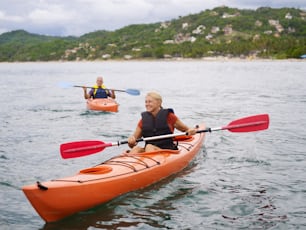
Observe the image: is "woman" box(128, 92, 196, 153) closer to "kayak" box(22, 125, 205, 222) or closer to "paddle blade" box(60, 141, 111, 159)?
"kayak" box(22, 125, 205, 222)

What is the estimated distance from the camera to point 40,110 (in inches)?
738

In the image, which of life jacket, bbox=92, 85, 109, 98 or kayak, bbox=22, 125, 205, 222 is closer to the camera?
kayak, bbox=22, 125, 205, 222

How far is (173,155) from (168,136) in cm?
53

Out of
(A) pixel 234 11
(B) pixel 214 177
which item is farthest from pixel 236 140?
(A) pixel 234 11

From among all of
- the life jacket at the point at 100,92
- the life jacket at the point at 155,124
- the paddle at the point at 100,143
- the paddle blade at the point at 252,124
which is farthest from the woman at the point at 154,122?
the life jacket at the point at 100,92

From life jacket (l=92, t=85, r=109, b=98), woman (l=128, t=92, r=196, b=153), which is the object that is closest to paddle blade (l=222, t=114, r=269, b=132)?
woman (l=128, t=92, r=196, b=153)

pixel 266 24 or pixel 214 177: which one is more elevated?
pixel 266 24

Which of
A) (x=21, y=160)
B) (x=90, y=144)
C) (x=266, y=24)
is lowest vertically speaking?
(x=21, y=160)

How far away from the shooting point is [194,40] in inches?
5802

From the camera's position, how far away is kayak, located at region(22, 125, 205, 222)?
535cm

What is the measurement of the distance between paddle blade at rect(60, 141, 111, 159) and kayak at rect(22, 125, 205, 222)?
426 millimetres

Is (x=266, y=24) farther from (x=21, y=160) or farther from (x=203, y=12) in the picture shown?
(x=21, y=160)

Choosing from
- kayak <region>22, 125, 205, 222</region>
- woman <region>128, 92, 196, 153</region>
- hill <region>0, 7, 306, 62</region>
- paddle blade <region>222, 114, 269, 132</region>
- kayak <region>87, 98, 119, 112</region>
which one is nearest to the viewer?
kayak <region>22, 125, 205, 222</region>

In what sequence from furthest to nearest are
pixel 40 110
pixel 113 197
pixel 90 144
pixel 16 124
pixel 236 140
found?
pixel 40 110 → pixel 16 124 → pixel 236 140 → pixel 90 144 → pixel 113 197
